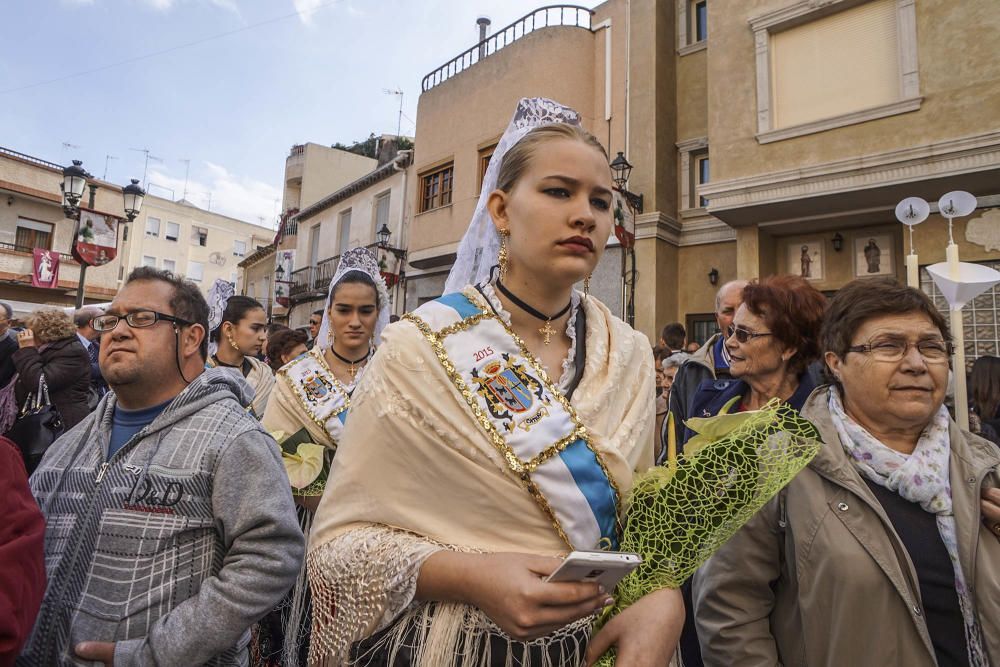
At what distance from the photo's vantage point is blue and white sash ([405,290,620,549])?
1.35 metres

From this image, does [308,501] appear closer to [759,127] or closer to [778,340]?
[778,340]

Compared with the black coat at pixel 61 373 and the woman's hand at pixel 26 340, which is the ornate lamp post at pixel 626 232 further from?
the woman's hand at pixel 26 340

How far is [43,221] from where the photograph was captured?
88.7 feet

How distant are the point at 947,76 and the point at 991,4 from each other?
38.9 inches

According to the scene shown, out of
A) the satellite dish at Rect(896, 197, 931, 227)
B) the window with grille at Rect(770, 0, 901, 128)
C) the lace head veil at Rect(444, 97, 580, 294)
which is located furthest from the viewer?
the window with grille at Rect(770, 0, 901, 128)

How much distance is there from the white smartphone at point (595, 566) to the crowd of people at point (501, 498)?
0.12ft

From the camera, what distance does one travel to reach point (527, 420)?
1.42 metres

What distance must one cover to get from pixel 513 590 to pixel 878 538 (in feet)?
4.18

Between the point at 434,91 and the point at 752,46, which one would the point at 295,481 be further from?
the point at 434,91

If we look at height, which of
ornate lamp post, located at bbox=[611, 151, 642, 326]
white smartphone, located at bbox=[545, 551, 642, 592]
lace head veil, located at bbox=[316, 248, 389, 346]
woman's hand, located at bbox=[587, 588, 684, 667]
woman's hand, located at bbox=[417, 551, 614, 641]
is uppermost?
ornate lamp post, located at bbox=[611, 151, 642, 326]

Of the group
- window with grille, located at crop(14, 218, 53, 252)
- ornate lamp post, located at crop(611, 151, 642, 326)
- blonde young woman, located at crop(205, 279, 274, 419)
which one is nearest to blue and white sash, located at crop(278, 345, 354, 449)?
blonde young woman, located at crop(205, 279, 274, 419)

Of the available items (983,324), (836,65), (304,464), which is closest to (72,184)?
(304,464)

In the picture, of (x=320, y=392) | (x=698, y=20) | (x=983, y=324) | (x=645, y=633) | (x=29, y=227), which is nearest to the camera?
(x=645, y=633)

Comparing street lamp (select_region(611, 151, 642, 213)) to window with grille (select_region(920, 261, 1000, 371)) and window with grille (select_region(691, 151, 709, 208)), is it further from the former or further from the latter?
window with grille (select_region(920, 261, 1000, 371))
